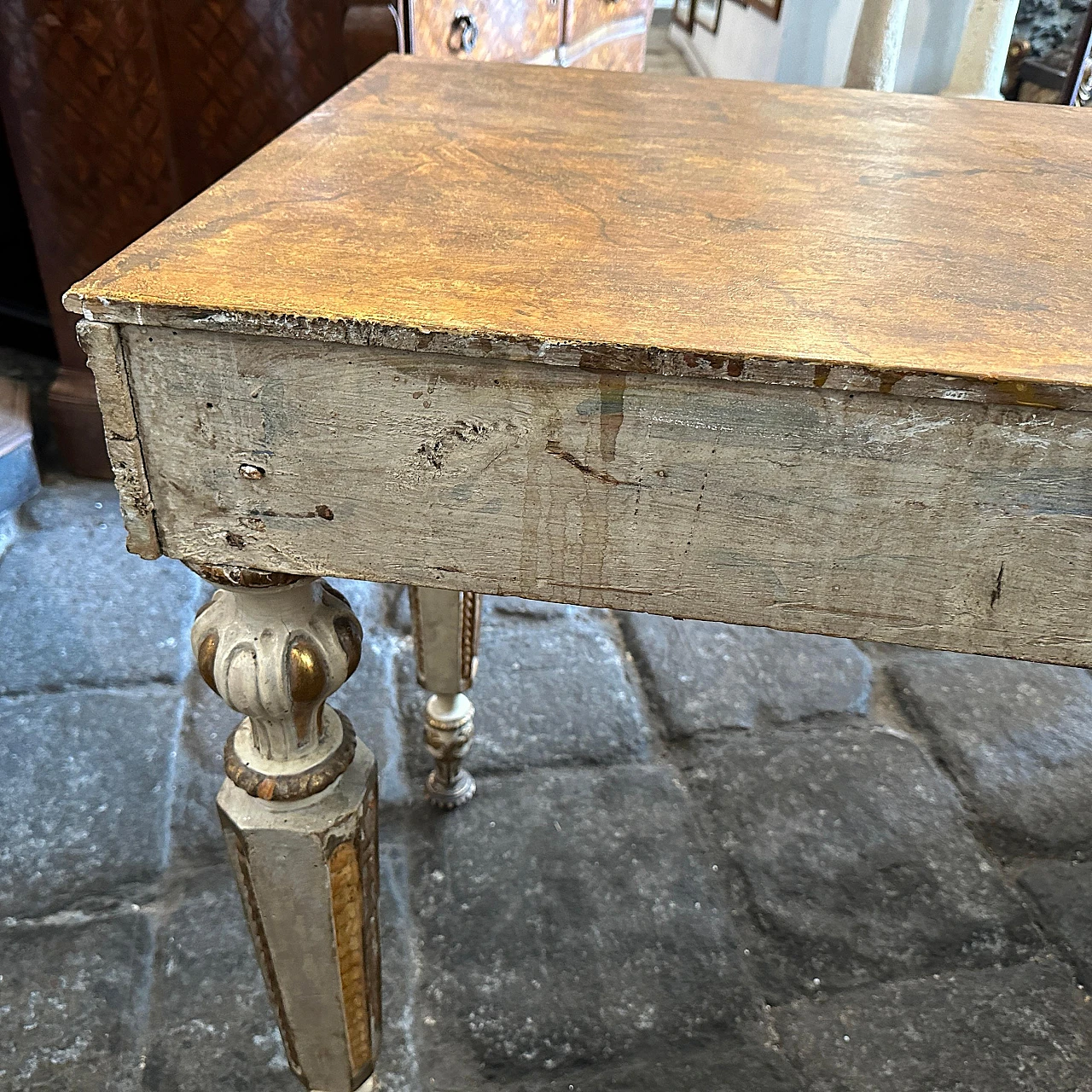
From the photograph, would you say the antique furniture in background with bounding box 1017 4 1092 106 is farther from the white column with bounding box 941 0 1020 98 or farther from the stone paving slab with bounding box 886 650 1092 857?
the stone paving slab with bounding box 886 650 1092 857

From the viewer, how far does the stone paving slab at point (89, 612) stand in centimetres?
139

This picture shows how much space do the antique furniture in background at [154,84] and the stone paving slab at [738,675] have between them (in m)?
0.94

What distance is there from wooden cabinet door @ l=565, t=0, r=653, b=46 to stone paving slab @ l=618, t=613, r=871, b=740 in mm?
1358

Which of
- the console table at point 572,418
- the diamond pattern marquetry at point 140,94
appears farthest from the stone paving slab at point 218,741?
the diamond pattern marquetry at point 140,94

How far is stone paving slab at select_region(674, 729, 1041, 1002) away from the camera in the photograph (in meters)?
1.04

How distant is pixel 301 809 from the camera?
2.13 feet

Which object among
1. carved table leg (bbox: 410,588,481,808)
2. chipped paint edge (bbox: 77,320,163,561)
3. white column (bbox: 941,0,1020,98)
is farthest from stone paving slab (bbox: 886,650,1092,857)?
white column (bbox: 941,0,1020,98)

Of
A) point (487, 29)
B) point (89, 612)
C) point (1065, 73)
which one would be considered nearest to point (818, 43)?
point (1065, 73)

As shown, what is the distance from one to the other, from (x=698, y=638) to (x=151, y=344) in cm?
114

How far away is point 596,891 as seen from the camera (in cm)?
110

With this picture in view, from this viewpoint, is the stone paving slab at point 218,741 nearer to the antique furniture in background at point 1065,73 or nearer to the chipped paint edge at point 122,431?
the chipped paint edge at point 122,431

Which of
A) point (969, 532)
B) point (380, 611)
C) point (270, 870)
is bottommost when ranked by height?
point (380, 611)

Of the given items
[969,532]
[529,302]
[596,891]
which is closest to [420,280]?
[529,302]

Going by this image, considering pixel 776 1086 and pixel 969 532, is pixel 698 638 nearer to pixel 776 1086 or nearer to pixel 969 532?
pixel 776 1086
